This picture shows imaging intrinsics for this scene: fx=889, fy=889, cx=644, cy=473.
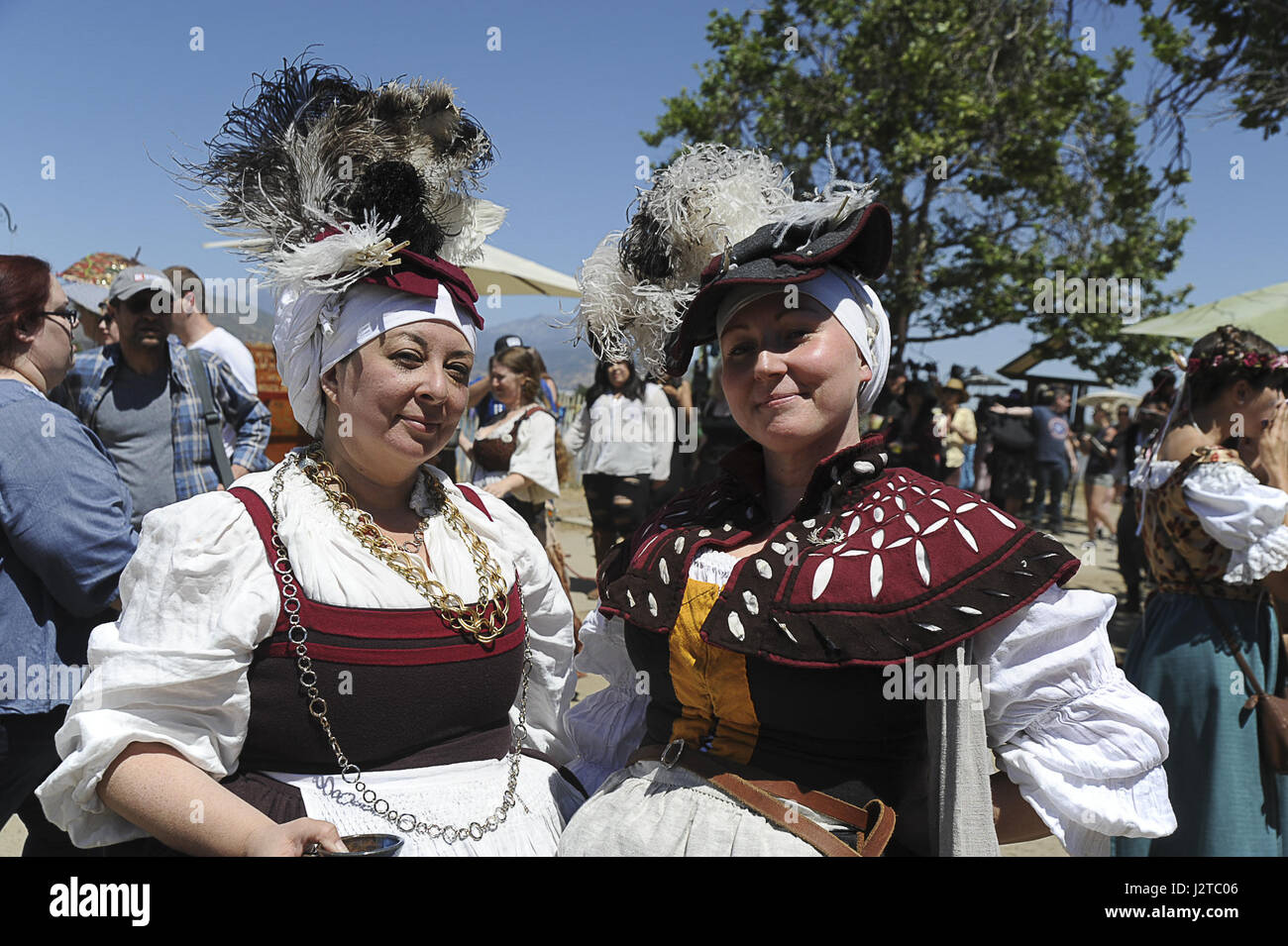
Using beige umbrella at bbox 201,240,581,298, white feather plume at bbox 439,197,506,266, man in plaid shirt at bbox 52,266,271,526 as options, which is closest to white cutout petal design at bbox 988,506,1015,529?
white feather plume at bbox 439,197,506,266

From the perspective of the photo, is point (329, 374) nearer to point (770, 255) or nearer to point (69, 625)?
point (770, 255)

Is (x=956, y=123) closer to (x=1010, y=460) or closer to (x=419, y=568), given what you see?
(x=1010, y=460)

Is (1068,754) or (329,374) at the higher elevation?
(329,374)

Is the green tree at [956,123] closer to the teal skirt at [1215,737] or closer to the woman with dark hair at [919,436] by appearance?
the woman with dark hair at [919,436]

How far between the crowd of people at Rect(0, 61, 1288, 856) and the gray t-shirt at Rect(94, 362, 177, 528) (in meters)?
1.09

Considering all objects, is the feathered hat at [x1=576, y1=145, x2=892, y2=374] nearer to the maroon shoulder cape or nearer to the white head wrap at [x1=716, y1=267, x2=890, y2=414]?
the white head wrap at [x1=716, y1=267, x2=890, y2=414]

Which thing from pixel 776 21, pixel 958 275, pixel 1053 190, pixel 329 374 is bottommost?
pixel 329 374

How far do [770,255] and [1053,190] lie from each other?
12.8 meters

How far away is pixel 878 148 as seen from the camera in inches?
480

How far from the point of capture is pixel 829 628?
1566mm

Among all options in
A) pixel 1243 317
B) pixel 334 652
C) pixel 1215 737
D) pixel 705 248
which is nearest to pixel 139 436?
pixel 334 652

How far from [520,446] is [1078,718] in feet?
13.1

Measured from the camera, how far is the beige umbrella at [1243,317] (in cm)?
394
